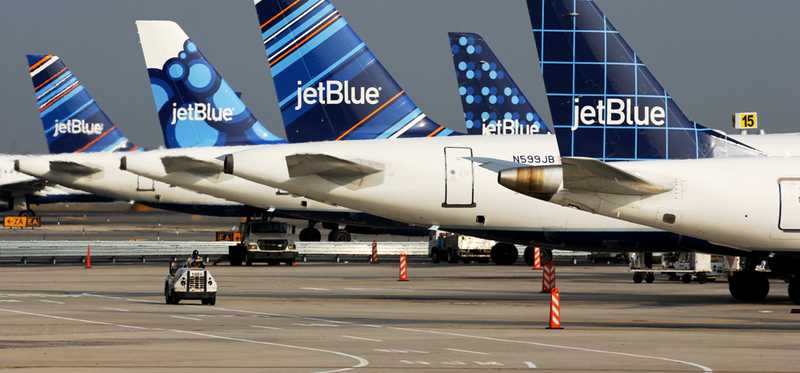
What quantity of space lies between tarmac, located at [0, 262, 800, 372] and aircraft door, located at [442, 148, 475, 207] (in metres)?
2.70

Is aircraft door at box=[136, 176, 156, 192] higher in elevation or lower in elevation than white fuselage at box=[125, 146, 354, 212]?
higher

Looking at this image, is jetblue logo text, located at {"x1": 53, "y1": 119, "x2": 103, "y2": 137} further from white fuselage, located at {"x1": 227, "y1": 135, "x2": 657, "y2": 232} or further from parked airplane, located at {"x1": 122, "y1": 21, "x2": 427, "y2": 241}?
white fuselage, located at {"x1": 227, "y1": 135, "x2": 657, "y2": 232}

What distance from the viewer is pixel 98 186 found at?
257 feet

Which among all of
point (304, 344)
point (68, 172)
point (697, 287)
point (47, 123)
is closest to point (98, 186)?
point (68, 172)

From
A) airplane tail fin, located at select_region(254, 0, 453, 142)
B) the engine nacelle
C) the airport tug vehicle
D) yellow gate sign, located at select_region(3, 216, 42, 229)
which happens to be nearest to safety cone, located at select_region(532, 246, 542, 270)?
airplane tail fin, located at select_region(254, 0, 453, 142)

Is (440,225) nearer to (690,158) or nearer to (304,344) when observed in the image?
(690,158)

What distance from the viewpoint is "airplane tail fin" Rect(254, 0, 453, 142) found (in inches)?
1914

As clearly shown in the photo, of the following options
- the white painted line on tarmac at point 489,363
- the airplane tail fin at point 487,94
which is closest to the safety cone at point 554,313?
the white painted line on tarmac at point 489,363

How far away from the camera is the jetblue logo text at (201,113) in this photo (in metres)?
65.7

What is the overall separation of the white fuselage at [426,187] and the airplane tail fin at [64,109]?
49.0 metres

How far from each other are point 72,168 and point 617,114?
136ft

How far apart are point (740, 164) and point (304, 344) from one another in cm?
1379

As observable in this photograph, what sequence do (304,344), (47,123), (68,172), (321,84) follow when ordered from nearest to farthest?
(304,344) → (321,84) → (68,172) → (47,123)

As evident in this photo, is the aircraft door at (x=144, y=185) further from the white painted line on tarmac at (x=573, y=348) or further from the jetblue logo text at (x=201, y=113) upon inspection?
the white painted line on tarmac at (x=573, y=348)
